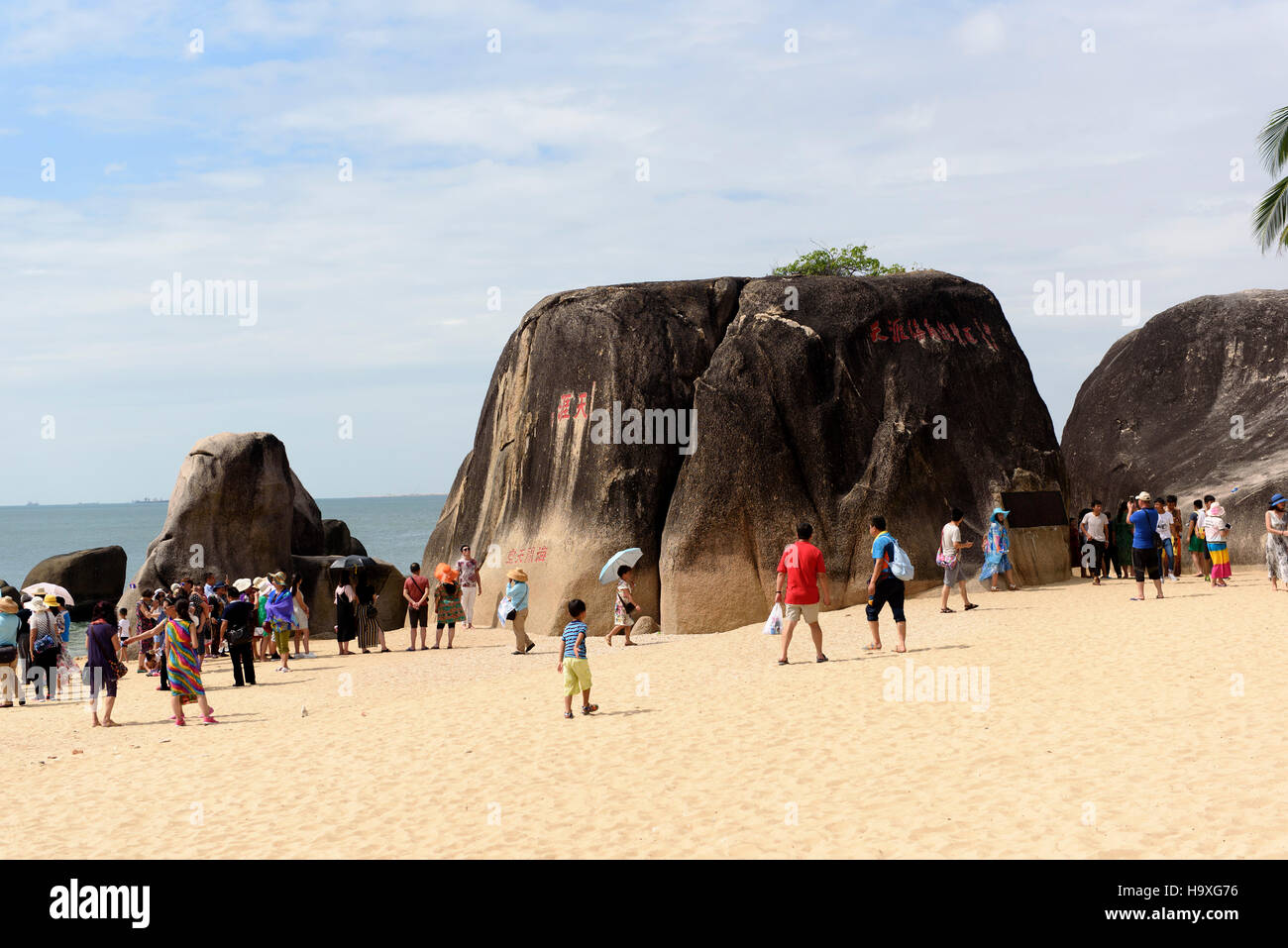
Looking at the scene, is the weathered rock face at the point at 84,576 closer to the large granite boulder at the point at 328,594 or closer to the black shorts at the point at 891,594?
the large granite boulder at the point at 328,594

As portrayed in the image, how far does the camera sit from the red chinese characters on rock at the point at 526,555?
70.3 ft

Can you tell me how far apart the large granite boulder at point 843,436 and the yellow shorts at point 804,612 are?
6.00m

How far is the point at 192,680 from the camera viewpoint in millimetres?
12672

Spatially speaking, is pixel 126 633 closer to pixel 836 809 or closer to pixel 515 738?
pixel 515 738

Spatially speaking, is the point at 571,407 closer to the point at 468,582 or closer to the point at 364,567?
the point at 468,582

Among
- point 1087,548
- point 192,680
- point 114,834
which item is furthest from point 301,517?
point 114,834

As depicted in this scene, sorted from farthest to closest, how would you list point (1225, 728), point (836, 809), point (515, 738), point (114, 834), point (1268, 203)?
1. point (1268, 203)
2. point (515, 738)
3. point (1225, 728)
4. point (114, 834)
5. point (836, 809)

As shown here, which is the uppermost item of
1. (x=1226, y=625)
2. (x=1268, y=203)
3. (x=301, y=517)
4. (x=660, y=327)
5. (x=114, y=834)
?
(x=1268, y=203)

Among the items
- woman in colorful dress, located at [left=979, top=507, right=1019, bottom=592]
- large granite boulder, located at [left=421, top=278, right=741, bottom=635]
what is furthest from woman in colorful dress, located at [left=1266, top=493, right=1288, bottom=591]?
large granite boulder, located at [left=421, top=278, right=741, bottom=635]

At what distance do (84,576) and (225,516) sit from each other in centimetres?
1498

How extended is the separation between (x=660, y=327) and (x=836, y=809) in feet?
49.1

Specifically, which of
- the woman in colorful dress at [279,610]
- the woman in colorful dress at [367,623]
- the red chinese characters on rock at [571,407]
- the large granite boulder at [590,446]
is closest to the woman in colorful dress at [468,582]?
the large granite boulder at [590,446]

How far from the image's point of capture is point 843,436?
20.7 meters

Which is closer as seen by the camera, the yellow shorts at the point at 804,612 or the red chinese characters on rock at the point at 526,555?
the yellow shorts at the point at 804,612
